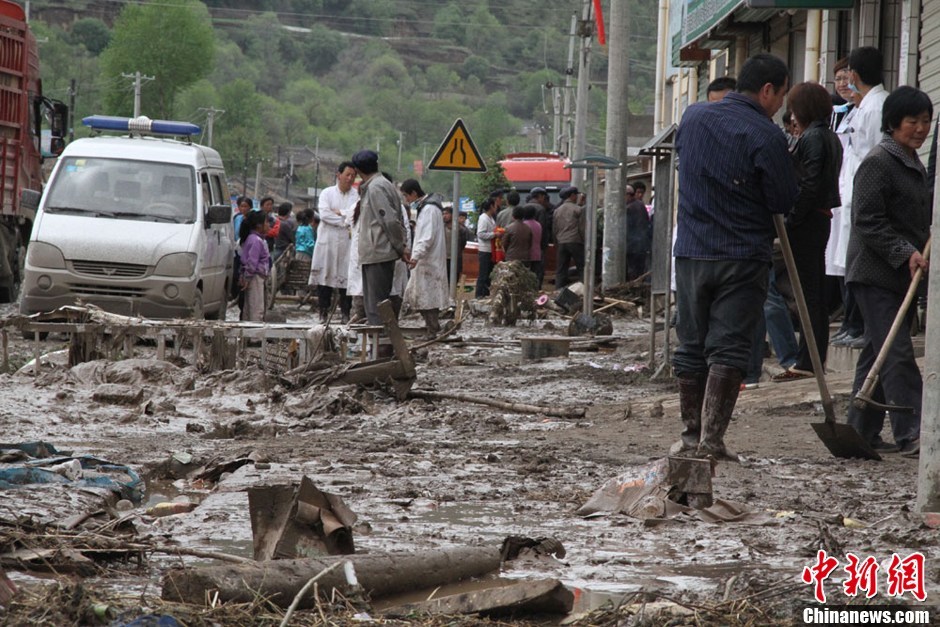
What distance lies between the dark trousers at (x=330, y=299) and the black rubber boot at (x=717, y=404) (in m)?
10.8

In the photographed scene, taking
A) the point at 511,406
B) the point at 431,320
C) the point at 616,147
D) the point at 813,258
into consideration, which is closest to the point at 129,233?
the point at 431,320

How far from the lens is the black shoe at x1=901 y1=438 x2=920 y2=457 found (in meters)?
6.66

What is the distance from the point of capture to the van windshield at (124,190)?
14539 mm

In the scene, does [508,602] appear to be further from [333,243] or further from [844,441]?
[333,243]

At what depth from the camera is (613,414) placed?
9.12m

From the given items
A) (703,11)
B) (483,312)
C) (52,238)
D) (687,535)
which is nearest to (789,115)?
(687,535)

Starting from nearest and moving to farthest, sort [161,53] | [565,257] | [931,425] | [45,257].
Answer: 1. [931,425]
2. [45,257]
3. [565,257]
4. [161,53]

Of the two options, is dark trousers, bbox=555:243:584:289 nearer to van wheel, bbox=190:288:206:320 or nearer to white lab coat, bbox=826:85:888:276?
van wheel, bbox=190:288:206:320

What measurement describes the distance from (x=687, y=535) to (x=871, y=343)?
248 centimetres

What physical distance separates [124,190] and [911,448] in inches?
400

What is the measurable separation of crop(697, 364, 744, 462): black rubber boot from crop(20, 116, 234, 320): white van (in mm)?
8529

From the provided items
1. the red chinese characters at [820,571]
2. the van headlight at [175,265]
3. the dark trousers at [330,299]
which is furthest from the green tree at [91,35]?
the red chinese characters at [820,571]

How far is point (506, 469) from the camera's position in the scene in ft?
21.2

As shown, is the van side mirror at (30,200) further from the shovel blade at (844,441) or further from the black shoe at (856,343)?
the shovel blade at (844,441)
